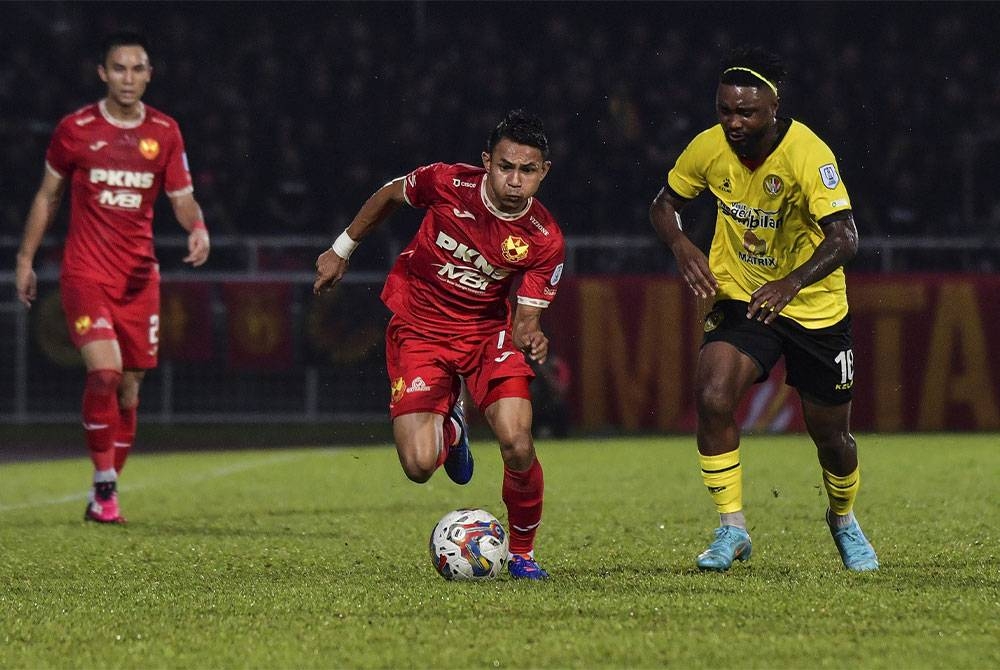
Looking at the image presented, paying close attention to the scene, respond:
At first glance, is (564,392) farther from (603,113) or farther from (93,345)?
(93,345)

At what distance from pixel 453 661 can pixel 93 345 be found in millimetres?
4805

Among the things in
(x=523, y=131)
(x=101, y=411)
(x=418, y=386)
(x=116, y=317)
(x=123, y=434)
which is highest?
(x=523, y=131)

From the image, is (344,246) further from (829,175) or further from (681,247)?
(829,175)

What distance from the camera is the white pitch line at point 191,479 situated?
373 inches

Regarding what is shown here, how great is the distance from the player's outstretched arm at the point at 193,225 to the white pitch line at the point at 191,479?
1846 mm

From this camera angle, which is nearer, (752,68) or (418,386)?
(752,68)

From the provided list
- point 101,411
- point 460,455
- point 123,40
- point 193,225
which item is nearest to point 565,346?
point 193,225

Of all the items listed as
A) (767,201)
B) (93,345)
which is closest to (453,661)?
(767,201)

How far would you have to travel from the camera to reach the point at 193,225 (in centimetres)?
873

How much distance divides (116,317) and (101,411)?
1.67ft

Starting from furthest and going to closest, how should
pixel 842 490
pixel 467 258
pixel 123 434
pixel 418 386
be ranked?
pixel 123 434 < pixel 418 386 < pixel 467 258 < pixel 842 490

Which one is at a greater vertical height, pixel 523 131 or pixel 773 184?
pixel 523 131

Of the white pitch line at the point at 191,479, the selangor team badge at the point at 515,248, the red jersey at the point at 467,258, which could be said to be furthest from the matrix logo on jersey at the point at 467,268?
the white pitch line at the point at 191,479

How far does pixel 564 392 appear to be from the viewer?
15820 millimetres
